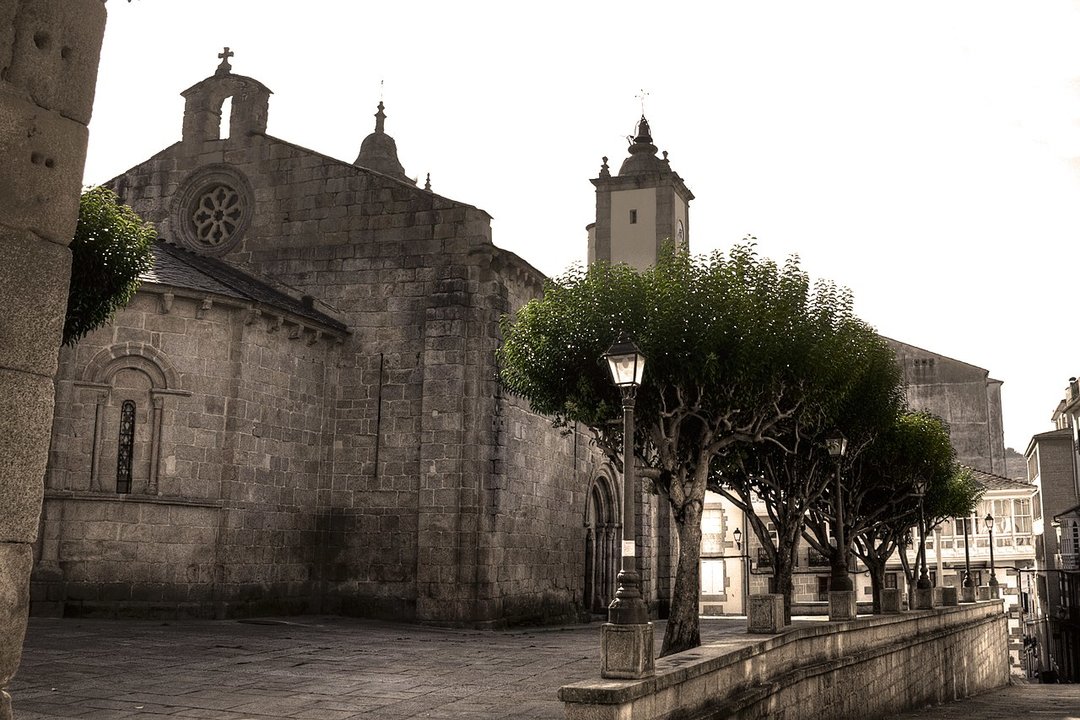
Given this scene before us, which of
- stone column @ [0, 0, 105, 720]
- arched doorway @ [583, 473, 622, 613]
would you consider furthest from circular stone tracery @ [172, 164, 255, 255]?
stone column @ [0, 0, 105, 720]

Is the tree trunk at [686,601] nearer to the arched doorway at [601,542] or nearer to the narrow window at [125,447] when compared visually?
Result: the narrow window at [125,447]

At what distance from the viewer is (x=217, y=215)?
27.1 metres

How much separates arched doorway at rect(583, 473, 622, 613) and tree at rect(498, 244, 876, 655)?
10.4 m

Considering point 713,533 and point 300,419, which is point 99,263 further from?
point 713,533

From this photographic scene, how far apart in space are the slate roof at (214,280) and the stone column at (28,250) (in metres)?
16.6

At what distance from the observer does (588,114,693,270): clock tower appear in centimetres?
4062

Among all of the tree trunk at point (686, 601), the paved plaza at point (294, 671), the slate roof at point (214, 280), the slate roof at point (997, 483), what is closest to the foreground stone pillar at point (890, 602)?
the paved plaza at point (294, 671)

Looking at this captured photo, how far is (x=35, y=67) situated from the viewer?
5.25m

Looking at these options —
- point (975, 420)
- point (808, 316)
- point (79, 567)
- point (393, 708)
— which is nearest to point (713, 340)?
point (808, 316)

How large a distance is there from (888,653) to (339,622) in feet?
40.7

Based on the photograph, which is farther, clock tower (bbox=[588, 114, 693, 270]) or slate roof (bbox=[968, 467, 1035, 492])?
slate roof (bbox=[968, 467, 1035, 492])

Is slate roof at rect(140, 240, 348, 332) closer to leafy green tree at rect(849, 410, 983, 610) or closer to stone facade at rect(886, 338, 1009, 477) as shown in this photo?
leafy green tree at rect(849, 410, 983, 610)

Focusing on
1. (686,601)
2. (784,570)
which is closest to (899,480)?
(784,570)

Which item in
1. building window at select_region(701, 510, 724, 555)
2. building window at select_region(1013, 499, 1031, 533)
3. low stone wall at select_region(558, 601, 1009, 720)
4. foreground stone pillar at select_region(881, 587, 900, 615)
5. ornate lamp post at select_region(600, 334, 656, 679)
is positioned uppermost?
building window at select_region(1013, 499, 1031, 533)
